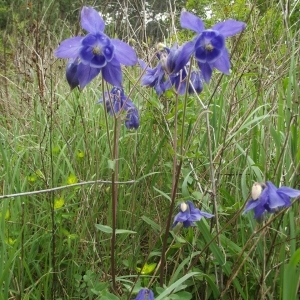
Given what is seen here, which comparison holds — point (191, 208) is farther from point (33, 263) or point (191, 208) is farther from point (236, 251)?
point (33, 263)

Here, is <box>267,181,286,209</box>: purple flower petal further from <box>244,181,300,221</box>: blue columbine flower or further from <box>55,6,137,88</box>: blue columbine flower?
<box>55,6,137,88</box>: blue columbine flower

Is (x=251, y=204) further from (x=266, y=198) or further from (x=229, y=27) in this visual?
(x=229, y=27)

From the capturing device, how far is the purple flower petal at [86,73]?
47.7 inches

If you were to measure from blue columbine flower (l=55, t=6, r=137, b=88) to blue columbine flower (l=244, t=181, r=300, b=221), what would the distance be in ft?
1.54

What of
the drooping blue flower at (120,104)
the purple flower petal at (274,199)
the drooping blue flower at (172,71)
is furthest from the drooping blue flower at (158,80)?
the purple flower petal at (274,199)

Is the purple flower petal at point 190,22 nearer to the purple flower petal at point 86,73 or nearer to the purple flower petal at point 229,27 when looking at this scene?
the purple flower petal at point 229,27

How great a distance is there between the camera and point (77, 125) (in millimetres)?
2453

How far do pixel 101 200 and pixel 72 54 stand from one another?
2.79ft

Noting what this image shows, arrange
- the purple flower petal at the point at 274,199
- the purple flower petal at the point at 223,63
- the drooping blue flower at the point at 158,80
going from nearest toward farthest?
the purple flower petal at the point at 274,199 → the purple flower petal at the point at 223,63 → the drooping blue flower at the point at 158,80

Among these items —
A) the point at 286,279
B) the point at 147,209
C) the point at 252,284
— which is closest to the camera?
the point at 286,279

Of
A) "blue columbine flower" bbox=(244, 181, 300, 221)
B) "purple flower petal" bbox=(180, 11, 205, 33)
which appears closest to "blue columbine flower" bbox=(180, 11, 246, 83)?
"purple flower petal" bbox=(180, 11, 205, 33)

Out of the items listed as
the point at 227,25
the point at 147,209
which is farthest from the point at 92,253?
the point at 227,25

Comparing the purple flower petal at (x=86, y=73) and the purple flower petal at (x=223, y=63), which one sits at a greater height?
the purple flower petal at (x=223, y=63)

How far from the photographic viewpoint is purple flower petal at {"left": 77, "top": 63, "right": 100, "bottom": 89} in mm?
1211
